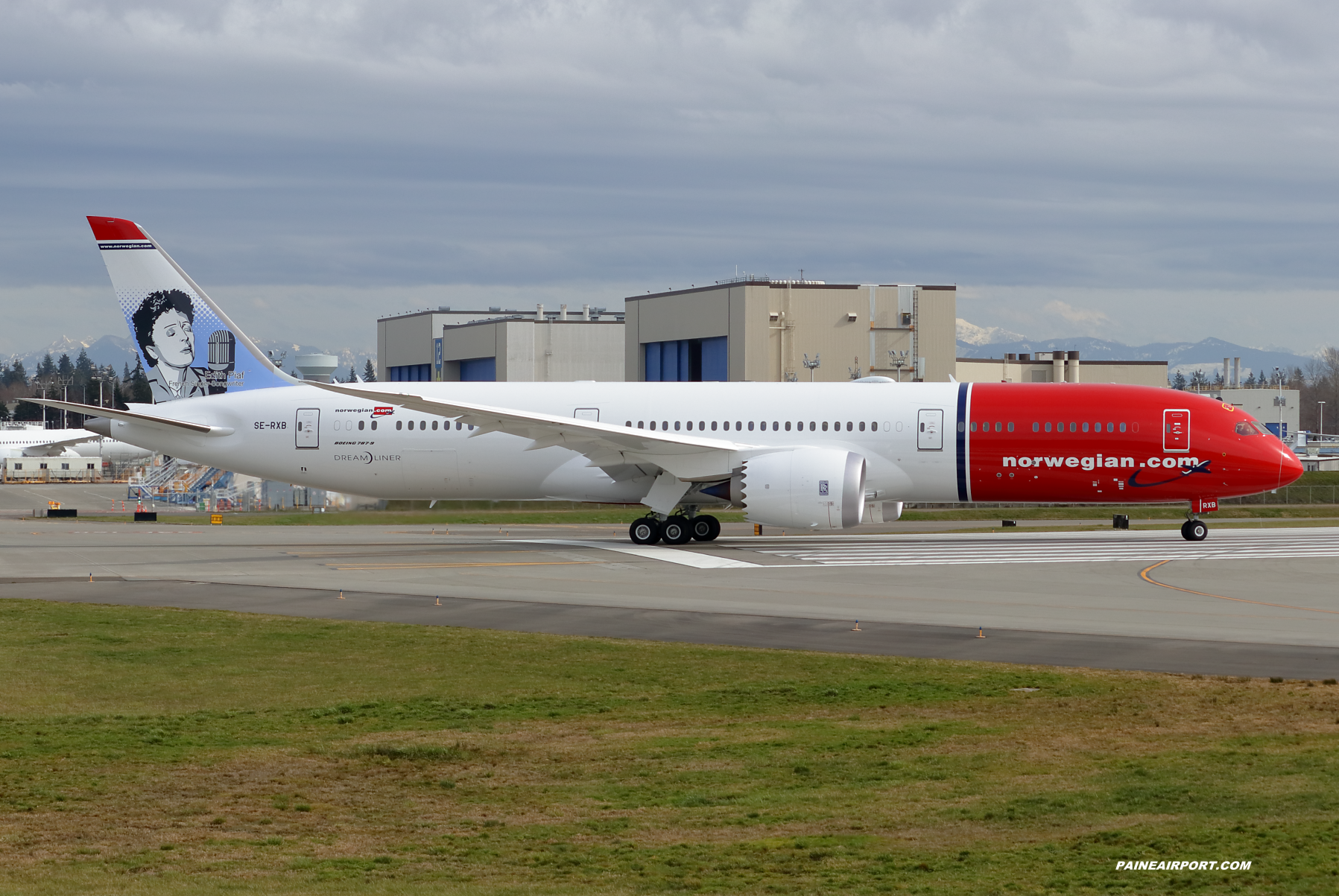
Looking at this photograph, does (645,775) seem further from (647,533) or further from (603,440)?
(647,533)

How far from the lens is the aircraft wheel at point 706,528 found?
37.9 m

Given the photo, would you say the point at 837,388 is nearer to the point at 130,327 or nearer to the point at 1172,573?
the point at 1172,573

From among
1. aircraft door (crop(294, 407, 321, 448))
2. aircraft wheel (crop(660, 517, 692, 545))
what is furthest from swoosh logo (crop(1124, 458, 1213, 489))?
aircraft door (crop(294, 407, 321, 448))

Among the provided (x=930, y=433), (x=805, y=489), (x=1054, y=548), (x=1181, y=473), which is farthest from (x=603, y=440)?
(x=1181, y=473)

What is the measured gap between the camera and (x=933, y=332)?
88.7 metres

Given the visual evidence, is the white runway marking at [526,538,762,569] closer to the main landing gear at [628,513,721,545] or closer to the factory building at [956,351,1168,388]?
the main landing gear at [628,513,721,545]

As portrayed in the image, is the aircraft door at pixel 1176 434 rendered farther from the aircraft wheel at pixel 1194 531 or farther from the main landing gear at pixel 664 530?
the main landing gear at pixel 664 530

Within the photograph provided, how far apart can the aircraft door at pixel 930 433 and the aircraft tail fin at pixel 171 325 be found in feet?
61.5

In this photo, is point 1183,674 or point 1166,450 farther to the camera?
point 1166,450

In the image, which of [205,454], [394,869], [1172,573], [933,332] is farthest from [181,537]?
[933,332]

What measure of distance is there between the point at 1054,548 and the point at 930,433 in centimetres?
452

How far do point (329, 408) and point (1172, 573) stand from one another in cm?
2360

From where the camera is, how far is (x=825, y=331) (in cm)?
8712

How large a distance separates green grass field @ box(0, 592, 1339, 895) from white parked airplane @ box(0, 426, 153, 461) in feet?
335
